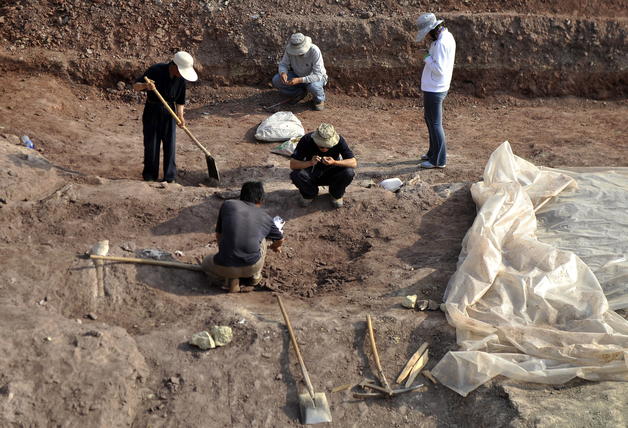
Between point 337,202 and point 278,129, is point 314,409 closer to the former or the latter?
point 337,202

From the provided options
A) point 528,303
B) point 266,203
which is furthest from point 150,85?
point 528,303

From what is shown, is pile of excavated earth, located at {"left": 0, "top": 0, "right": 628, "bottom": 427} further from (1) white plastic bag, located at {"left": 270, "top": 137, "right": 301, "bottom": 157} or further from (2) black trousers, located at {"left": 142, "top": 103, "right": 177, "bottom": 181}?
(2) black trousers, located at {"left": 142, "top": 103, "right": 177, "bottom": 181}

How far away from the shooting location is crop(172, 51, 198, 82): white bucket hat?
6699mm

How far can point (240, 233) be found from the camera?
208 inches

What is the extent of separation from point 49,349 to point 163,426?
1.03m

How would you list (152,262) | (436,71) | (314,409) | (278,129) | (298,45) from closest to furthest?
(314,409) < (152,262) < (436,71) < (278,129) < (298,45)

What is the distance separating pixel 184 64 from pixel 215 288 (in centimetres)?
260

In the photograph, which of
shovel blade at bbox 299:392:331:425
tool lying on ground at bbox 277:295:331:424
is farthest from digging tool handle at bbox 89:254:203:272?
shovel blade at bbox 299:392:331:425

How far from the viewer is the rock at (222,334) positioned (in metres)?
4.81

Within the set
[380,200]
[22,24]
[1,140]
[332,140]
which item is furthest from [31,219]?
[22,24]

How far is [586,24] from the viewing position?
34.4 ft

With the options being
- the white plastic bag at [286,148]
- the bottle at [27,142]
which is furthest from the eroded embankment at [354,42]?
the bottle at [27,142]

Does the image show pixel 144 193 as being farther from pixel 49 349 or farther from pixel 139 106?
pixel 139 106

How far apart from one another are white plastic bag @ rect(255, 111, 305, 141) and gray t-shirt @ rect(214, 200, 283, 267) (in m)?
3.58
